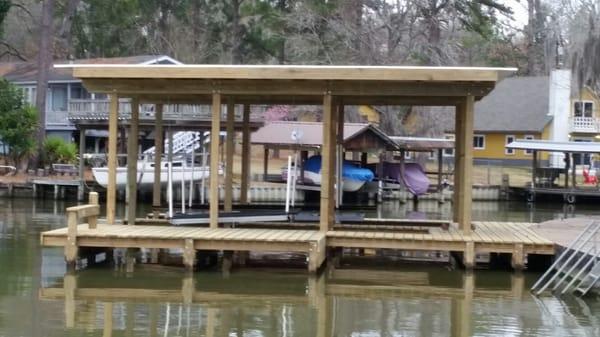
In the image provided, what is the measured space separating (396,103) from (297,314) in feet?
25.4

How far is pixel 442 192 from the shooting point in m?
38.8

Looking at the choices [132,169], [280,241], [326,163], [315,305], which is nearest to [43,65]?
[132,169]

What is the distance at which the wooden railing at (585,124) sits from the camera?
Answer: 5122 cm

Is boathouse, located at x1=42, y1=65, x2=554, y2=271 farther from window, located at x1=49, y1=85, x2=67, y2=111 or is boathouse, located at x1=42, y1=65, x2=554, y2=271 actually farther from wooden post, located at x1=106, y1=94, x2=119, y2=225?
window, located at x1=49, y1=85, x2=67, y2=111

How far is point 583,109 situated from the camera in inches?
2041

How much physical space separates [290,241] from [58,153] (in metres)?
28.2

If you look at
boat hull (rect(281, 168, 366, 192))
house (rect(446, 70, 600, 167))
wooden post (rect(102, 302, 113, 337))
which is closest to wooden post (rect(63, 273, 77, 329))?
wooden post (rect(102, 302, 113, 337))

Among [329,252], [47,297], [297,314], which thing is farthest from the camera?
[329,252]

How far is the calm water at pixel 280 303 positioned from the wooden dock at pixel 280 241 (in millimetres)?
524

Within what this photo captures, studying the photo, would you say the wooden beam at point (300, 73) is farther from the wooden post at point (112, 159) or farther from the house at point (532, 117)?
the house at point (532, 117)

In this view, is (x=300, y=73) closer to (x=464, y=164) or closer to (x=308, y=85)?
(x=308, y=85)

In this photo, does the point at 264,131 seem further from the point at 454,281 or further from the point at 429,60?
the point at 454,281

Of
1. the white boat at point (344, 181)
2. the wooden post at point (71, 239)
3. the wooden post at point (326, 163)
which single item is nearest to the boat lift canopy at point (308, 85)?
the wooden post at point (326, 163)

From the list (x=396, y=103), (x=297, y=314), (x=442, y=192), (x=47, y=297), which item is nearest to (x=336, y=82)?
(x=396, y=103)
